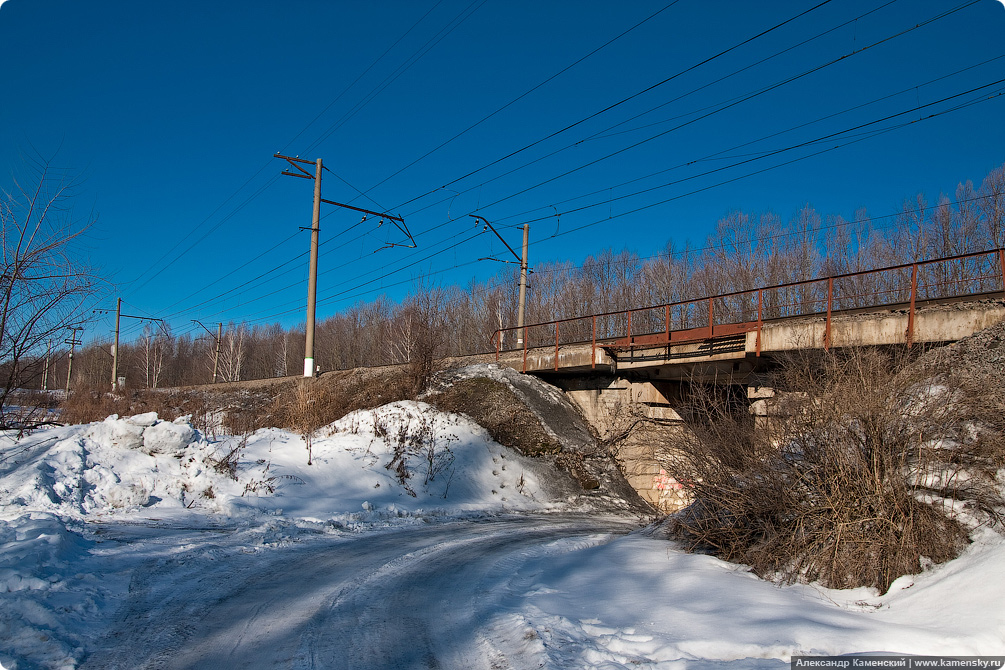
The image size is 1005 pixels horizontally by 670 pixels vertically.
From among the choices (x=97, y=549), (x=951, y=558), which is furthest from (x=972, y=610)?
(x=97, y=549)

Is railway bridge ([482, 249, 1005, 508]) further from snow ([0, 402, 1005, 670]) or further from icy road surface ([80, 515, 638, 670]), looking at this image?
icy road surface ([80, 515, 638, 670])

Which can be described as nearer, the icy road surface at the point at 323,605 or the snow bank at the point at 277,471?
the icy road surface at the point at 323,605

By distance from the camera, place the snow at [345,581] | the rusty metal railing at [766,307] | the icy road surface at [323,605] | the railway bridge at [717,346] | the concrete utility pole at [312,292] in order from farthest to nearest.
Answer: the concrete utility pole at [312,292]
the rusty metal railing at [766,307]
the railway bridge at [717,346]
the icy road surface at [323,605]
the snow at [345,581]

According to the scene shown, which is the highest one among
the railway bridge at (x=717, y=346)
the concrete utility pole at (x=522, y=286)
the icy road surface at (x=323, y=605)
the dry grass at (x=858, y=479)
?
the concrete utility pole at (x=522, y=286)

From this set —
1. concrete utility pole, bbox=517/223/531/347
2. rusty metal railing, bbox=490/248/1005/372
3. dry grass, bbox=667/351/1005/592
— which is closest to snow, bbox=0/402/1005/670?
dry grass, bbox=667/351/1005/592

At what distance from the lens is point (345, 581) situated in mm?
6770

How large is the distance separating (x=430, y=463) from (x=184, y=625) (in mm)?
9801

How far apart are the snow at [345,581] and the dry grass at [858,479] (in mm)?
285

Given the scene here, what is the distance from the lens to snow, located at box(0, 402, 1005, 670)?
14.6 feet

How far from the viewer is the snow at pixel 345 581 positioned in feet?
14.6

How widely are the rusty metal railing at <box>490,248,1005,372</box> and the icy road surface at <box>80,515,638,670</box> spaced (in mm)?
8975

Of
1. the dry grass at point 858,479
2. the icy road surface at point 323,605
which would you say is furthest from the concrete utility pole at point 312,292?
the dry grass at point 858,479

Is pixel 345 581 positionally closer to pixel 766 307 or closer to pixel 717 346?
pixel 717 346

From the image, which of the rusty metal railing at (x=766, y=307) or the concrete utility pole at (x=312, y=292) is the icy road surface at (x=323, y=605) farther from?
the concrete utility pole at (x=312, y=292)
